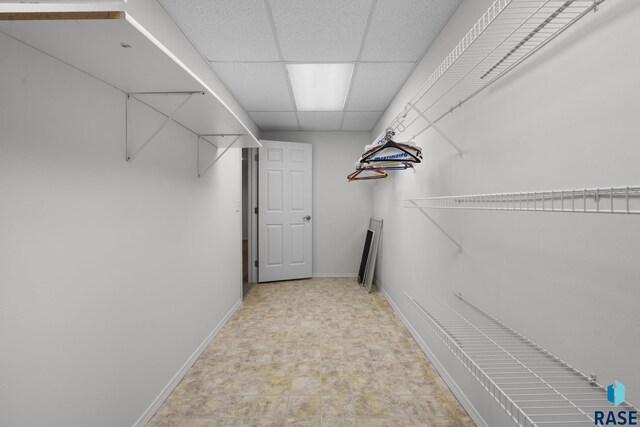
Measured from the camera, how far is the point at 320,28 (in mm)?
2021

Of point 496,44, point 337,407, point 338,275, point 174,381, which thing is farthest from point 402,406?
point 338,275

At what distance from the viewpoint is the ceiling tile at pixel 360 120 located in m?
3.88

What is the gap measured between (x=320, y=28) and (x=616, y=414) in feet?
7.80

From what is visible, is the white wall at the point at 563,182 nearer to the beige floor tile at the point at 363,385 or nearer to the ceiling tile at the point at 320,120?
the beige floor tile at the point at 363,385

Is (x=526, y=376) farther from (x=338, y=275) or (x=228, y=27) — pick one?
(x=338, y=275)

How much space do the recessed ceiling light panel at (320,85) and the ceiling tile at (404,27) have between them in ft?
1.18

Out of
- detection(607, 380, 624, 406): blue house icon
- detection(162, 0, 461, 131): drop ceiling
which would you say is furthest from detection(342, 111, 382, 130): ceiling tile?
detection(607, 380, 624, 406): blue house icon

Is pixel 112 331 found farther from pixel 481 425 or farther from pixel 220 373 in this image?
pixel 481 425

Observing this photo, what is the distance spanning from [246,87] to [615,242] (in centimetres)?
306

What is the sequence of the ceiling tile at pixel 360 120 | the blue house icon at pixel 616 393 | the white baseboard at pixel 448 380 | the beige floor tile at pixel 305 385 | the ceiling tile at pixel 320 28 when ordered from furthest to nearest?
the ceiling tile at pixel 360 120
the beige floor tile at pixel 305 385
the ceiling tile at pixel 320 28
the white baseboard at pixel 448 380
the blue house icon at pixel 616 393

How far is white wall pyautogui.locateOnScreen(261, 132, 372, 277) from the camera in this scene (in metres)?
4.81

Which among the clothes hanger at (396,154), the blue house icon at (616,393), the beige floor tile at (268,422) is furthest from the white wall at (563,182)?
the beige floor tile at (268,422)

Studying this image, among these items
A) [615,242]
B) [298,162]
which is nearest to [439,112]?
[615,242]

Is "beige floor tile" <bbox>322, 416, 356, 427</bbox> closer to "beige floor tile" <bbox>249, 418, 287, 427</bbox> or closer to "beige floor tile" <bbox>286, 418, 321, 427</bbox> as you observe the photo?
"beige floor tile" <bbox>286, 418, 321, 427</bbox>
